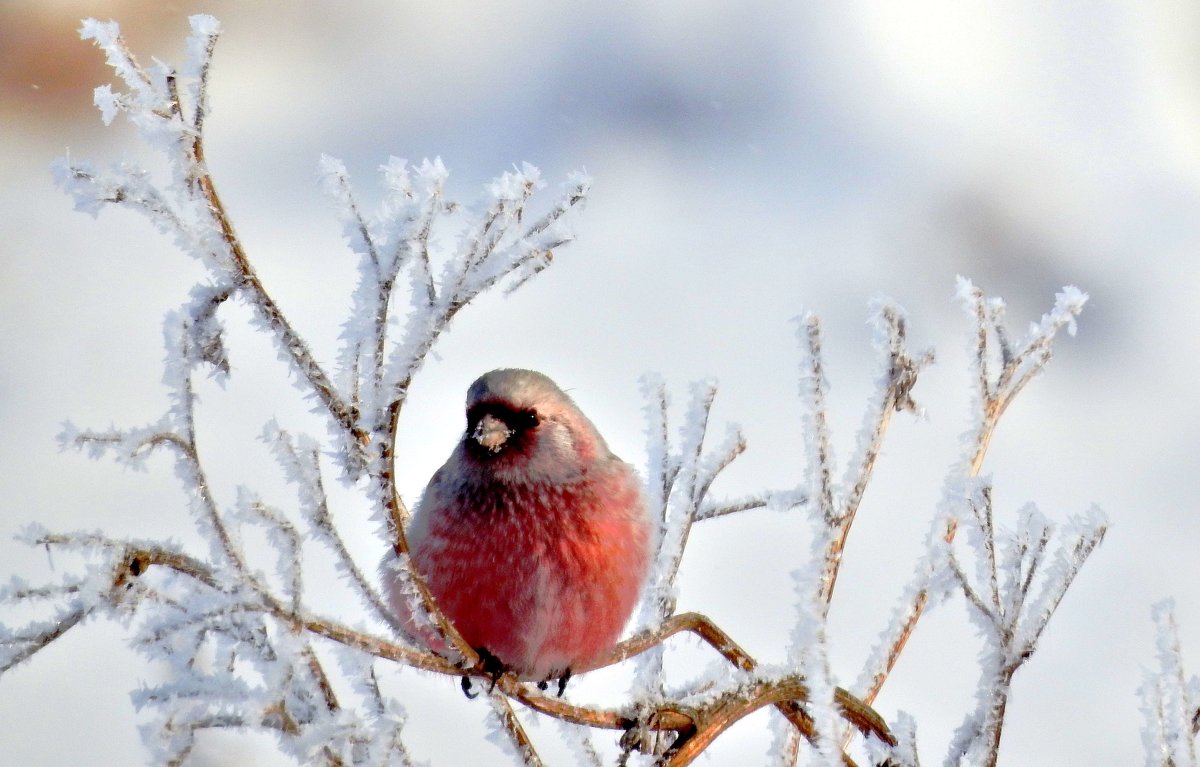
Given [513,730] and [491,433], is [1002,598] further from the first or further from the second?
[491,433]

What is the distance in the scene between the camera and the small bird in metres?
1.31

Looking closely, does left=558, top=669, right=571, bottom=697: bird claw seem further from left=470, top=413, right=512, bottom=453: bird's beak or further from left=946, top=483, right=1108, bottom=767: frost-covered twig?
left=946, top=483, right=1108, bottom=767: frost-covered twig

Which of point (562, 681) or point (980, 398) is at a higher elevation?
point (980, 398)

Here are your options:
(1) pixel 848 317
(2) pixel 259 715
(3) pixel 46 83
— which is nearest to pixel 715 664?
(2) pixel 259 715

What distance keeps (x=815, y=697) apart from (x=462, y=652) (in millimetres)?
282

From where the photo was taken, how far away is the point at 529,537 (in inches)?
53.2

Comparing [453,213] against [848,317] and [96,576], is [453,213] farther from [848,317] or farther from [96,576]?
[848,317]

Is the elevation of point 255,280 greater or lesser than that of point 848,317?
lesser

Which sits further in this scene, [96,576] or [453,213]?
[453,213]

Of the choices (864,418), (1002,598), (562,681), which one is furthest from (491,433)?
(1002,598)

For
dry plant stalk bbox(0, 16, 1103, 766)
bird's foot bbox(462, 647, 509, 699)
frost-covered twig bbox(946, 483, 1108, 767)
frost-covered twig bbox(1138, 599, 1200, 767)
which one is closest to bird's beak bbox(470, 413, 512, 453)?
bird's foot bbox(462, 647, 509, 699)

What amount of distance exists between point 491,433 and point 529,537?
0.13m

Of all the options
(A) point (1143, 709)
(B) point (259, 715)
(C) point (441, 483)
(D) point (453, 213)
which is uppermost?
(C) point (441, 483)

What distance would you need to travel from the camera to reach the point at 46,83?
10.4 ft
